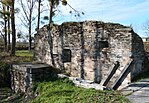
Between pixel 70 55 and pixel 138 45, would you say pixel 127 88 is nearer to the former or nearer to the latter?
pixel 138 45

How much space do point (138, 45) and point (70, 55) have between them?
3.70 metres

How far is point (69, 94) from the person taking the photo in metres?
10.4

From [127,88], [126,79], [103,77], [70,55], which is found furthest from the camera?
[70,55]

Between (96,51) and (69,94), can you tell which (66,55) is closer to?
(96,51)

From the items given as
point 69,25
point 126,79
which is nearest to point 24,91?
point 69,25

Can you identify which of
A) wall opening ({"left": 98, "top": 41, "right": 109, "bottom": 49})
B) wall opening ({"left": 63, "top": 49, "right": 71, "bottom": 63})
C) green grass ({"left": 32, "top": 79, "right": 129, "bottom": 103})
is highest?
wall opening ({"left": 98, "top": 41, "right": 109, "bottom": 49})

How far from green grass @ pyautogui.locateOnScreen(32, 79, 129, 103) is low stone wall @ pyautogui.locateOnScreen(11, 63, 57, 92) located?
0.61 metres

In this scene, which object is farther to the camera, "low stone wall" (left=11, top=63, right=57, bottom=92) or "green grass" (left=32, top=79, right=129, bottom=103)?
"low stone wall" (left=11, top=63, right=57, bottom=92)

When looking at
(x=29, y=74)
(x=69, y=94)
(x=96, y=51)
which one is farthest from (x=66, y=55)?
(x=69, y=94)

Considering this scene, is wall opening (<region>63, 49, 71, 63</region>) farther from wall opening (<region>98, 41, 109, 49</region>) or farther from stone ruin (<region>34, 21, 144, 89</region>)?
wall opening (<region>98, 41, 109, 49</region>)

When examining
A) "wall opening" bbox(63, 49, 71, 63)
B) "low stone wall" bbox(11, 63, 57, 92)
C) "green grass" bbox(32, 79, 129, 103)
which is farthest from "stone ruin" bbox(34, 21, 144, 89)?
"green grass" bbox(32, 79, 129, 103)

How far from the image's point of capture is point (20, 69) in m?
14.2

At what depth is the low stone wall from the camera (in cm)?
1319

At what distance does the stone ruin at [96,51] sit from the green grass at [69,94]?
1.47 metres
